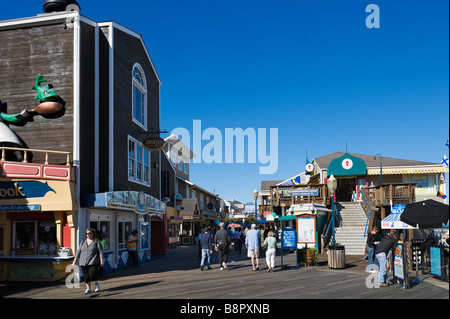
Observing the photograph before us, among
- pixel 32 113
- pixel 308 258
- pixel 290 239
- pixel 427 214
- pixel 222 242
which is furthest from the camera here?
pixel 290 239

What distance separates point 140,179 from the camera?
2127cm

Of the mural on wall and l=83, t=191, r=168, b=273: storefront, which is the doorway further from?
the mural on wall

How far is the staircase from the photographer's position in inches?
917

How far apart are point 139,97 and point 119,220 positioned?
251 inches

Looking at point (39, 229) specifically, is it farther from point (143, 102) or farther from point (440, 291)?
point (440, 291)

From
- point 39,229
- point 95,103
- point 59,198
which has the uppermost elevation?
point 95,103

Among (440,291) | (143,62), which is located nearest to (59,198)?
(143,62)

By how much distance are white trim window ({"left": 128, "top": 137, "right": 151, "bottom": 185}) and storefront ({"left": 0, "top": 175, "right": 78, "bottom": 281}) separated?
4781 millimetres

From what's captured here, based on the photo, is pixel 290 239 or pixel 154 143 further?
pixel 154 143

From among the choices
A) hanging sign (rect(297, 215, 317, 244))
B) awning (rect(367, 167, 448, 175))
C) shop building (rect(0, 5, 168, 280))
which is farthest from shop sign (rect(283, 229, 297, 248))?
awning (rect(367, 167, 448, 175))

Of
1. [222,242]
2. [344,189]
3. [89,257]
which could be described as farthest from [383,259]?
[344,189]

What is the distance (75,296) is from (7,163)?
5220 millimetres

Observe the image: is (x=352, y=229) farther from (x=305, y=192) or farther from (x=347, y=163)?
(x=347, y=163)

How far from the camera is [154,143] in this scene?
786 inches
